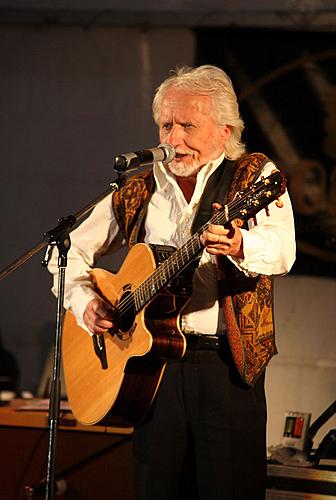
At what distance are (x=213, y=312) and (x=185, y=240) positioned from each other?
32 cm

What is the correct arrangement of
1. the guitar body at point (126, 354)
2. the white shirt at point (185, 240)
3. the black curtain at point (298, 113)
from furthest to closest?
the black curtain at point (298, 113) < the guitar body at point (126, 354) < the white shirt at point (185, 240)

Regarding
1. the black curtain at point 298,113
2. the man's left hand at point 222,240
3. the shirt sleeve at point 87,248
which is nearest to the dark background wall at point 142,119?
the black curtain at point 298,113

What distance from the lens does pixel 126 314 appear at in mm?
3328

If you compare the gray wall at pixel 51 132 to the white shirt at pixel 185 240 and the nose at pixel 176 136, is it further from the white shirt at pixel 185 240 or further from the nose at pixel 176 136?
the nose at pixel 176 136

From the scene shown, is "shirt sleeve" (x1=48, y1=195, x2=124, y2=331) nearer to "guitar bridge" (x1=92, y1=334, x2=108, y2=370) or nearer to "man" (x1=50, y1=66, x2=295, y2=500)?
"guitar bridge" (x1=92, y1=334, x2=108, y2=370)

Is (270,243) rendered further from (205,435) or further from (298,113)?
(298,113)

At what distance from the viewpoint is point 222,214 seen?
9.11 ft

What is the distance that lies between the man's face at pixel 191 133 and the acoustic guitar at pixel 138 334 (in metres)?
0.35

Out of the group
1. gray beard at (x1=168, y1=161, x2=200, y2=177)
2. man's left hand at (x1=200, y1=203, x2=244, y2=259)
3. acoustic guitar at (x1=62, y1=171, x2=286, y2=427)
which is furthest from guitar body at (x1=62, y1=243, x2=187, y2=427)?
man's left hand at (x1=200, y1=203, x2=244, y2=259)

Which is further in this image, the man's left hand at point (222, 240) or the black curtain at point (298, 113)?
the black curtain at point (298, 113)

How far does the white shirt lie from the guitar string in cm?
10

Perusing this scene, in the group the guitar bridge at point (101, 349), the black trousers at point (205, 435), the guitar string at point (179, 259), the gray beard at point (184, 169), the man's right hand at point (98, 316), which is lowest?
the black trousers at point (205, 435)

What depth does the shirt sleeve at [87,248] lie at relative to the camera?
354 cm

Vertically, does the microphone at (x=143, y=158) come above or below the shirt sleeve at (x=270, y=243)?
above
